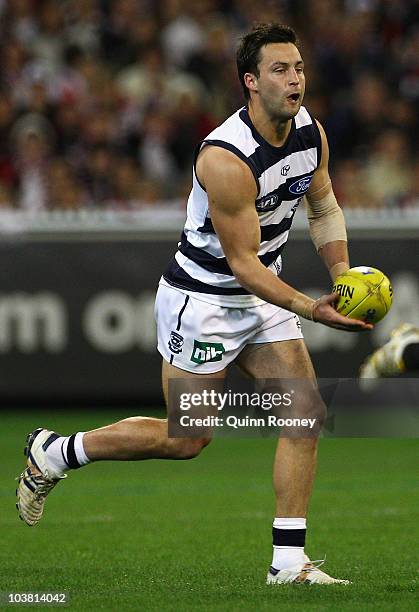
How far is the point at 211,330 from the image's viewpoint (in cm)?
615

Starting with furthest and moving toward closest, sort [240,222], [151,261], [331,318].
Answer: [151,261] < [240,222] < [331,318]

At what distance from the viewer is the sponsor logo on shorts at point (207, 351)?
6.13m

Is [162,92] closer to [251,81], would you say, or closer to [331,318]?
[251,81]

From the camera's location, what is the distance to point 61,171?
13031mm

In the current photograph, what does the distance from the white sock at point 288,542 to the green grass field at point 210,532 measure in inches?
6.2

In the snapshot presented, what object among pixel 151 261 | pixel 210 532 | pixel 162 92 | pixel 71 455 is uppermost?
pixel 162 92

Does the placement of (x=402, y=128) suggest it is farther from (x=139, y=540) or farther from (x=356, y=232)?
(x=139, y=540)

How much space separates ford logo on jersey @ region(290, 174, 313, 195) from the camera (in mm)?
6106

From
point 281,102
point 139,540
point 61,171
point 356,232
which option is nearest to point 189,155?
point 61,171

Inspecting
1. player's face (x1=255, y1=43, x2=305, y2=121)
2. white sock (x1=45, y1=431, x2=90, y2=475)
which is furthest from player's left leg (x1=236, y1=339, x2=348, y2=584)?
player's face (x1=255, y1=43, x2=305, y2=121)

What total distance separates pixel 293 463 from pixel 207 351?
0.65 metres

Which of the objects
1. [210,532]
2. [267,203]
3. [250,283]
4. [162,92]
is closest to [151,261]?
[162,92]

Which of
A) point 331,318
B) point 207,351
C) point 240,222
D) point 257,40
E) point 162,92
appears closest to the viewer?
point 331,318

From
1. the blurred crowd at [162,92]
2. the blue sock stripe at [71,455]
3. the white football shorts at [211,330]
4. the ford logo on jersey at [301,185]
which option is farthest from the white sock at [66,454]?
the blurred crowd at [162,92]
